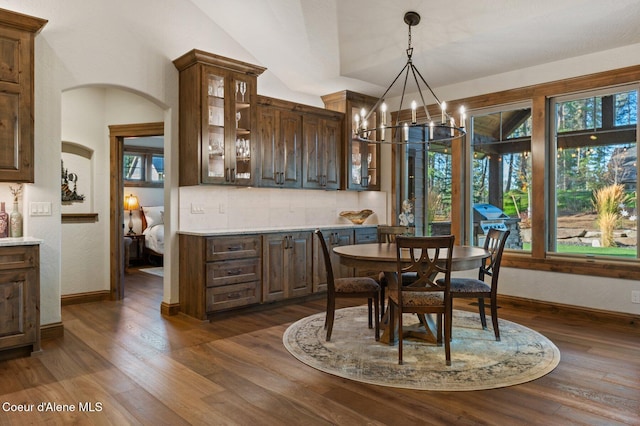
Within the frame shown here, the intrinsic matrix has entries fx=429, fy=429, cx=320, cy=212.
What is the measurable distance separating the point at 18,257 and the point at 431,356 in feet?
10.5

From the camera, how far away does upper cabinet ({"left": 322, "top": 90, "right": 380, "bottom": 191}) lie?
20.0 feet

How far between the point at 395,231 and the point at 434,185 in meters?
1.64

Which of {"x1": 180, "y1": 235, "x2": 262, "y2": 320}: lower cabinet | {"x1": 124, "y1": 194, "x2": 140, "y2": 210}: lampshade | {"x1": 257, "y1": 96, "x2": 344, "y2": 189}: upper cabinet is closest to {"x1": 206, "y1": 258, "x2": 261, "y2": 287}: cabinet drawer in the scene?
{"x1": 180, "y1": 235, "x2": 262, "y2": 320}: lower cabinet

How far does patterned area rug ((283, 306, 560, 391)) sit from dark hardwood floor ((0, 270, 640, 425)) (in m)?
0.10

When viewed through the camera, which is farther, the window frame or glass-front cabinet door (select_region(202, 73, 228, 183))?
glass-front cabinet door (select_region(202, 73, 228, 183))

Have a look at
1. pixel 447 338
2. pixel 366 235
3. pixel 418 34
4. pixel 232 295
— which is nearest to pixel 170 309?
pixel 232 295

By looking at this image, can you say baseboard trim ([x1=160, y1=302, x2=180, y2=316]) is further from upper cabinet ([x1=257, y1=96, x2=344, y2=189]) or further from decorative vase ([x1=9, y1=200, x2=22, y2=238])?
upper cabinet ([x1=257, y1=96, x2=344, y2=189])

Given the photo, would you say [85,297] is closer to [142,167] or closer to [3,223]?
[3,223]

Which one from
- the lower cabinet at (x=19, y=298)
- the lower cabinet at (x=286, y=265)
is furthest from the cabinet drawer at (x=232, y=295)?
the lower cabinet at (x=19, y=298)

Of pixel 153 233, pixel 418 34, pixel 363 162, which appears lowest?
pixel 153 233

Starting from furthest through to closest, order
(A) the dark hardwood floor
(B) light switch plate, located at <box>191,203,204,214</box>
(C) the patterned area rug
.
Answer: (B) light switch plate, located at <box>191,203,204,214</box> < (C) the patterned area rug < (A) the dark hardwood floor

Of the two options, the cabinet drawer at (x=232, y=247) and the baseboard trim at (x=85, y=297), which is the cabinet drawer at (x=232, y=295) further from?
the baseboard trim at (x=85, y=297)

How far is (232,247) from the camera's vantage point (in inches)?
177

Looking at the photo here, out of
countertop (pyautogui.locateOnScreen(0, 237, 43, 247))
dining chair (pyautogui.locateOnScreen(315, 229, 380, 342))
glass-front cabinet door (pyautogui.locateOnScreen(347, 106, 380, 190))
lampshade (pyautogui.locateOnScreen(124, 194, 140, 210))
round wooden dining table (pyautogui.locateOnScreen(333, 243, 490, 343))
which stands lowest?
dining chair (pyautogui.locateOnScreen(315, 229, 380, 342))
